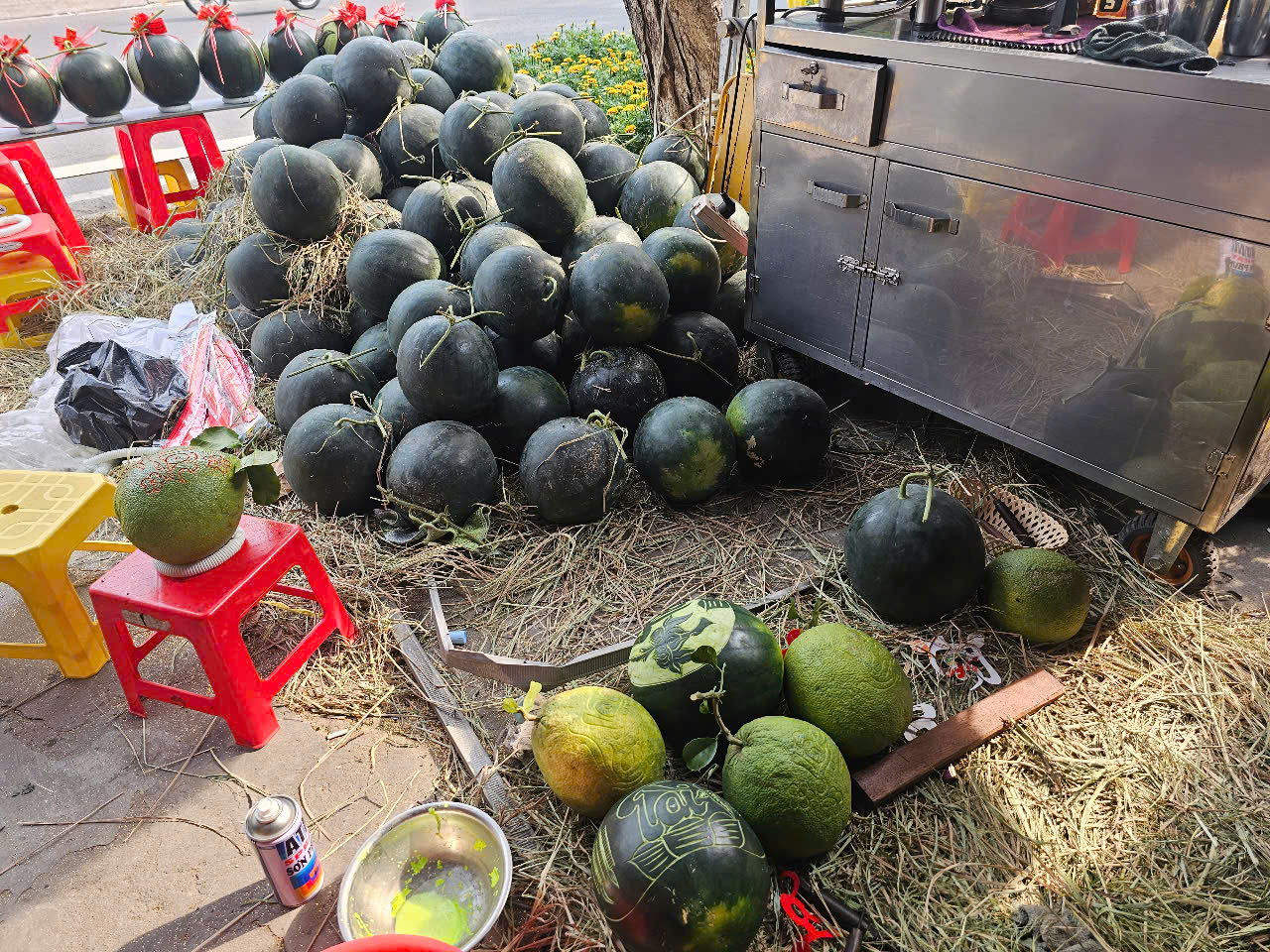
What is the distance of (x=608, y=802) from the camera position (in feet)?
7.11

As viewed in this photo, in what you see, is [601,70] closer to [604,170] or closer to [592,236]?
[604,170]

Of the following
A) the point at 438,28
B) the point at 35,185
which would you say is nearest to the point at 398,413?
the point at 438,28

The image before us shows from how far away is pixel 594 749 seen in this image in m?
2.13

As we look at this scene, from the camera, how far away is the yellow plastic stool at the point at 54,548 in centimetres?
284

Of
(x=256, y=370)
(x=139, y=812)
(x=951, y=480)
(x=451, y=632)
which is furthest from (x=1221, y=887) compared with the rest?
(x=256, y=370)

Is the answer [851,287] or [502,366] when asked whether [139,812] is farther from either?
[851,287]

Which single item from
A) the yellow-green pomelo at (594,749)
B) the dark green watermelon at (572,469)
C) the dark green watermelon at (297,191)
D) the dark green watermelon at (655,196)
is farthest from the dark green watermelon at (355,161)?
the yellow-green pomelo at (594,749)

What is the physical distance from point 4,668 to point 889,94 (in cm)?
398

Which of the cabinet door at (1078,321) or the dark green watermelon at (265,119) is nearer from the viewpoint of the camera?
the cabinet door at (1078,321)

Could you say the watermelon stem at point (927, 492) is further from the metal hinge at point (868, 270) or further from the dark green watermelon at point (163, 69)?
the dark green watermelon at point (163, 69)

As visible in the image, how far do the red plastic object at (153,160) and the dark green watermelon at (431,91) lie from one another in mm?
2197

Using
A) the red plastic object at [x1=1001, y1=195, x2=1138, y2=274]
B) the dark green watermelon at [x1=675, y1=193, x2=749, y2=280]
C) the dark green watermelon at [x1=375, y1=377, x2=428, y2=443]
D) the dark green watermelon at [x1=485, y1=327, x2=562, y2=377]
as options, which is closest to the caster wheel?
the red plastic object at [x1=1001, y1=195, x2=1138, y2=274]

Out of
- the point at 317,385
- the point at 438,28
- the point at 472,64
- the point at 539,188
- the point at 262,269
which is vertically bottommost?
the point at 317,385

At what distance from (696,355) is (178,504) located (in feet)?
7.24
